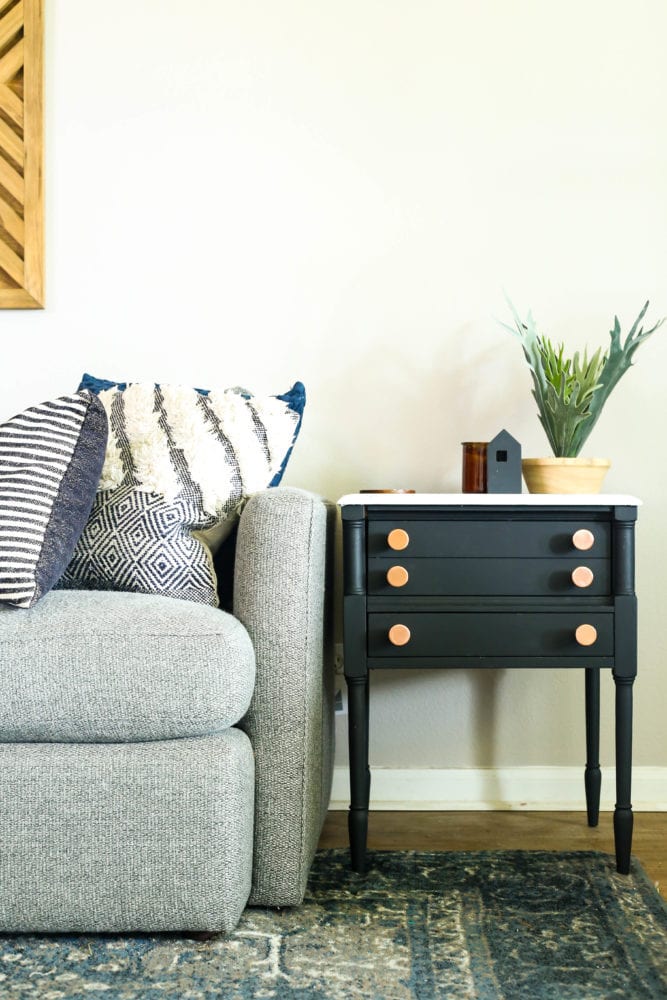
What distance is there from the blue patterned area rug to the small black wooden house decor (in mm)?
705

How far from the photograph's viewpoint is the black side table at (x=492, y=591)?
5.67 ft

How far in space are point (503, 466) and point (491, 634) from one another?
0.33m

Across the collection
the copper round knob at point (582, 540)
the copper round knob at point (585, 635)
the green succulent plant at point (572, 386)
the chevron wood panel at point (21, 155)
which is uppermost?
the chevron wood panel at point (21, 155)

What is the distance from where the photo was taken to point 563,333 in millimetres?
2227

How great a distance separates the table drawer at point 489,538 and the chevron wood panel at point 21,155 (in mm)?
1048

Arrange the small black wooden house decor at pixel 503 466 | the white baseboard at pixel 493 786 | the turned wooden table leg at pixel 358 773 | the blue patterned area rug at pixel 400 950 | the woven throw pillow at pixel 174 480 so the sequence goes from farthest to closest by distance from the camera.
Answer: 1. the white baseboard at pixel 493 786
2. the small black wooden house decor at pixel 503 466
3. the turned wooden table leg at pixel 358 773
4. the woven throw pillow at pixel 174 480
5. the blue patterned area rug at pixel 400 950

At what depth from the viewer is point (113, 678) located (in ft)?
4.35

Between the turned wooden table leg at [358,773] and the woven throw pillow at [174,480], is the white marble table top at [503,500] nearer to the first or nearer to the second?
the woven throw pillow at [174,480]

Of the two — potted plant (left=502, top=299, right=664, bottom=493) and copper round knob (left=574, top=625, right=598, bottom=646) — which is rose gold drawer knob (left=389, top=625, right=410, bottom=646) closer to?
copper round knob (left=574, top=625, right=598, bottom=646)

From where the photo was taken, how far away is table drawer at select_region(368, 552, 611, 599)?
1742mm

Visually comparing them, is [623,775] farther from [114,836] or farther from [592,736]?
[114,836]

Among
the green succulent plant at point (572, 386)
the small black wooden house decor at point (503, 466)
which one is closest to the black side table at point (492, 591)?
the small black wooden house decor at point (503, 466)

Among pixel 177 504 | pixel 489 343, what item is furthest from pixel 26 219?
pixel 489 343

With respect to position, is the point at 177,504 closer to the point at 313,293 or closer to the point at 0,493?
the point at 0,493
